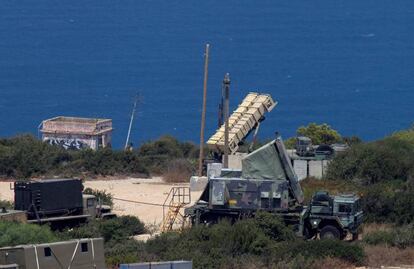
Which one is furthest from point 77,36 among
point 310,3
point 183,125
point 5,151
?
point 5,151

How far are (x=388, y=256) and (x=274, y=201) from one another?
442 cm

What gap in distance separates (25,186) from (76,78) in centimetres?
10055

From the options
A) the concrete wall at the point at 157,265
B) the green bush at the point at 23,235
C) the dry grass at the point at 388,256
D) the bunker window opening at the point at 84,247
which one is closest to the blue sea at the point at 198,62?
the green bush at the point at 23,235

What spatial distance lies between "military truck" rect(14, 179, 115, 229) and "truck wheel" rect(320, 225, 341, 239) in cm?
569

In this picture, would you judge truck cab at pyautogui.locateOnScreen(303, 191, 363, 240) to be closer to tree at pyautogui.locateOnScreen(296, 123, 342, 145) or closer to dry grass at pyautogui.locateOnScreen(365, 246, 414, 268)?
dry grass at pyautogui.locateOnScreen(365, 246, 414, 268)

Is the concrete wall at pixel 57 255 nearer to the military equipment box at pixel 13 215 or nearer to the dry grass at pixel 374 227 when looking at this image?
the military equipment box at pixel 13 215

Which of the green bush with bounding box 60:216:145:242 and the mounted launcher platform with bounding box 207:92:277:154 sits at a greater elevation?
the mounted launcher platform with bounding box 207:92:277:154

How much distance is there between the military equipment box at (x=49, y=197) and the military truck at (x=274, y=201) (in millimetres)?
2631

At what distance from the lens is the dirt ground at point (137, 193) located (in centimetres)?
Result: 3975

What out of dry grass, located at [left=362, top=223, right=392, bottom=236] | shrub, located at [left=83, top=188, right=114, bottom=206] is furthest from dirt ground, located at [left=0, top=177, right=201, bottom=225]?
dry grass, located at [left=362, top=223, right=392, bottom=236]

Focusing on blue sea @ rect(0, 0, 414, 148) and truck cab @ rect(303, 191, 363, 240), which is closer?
truck cab @ rect(303, 191, 363, 240)

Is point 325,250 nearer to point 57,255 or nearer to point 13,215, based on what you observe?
point 57,255

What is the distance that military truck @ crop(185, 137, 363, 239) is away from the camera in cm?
3472

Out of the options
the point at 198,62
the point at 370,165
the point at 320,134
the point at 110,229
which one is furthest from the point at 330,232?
the point at 198,62
